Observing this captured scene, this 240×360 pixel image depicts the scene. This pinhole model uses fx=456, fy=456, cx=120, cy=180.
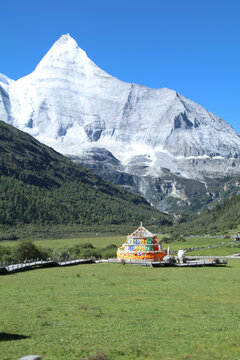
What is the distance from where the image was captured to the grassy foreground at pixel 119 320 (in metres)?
18.4

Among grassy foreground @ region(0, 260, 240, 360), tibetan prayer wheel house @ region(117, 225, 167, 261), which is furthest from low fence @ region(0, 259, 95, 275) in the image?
grassy foreground @ region(0, 260, 240, 360)

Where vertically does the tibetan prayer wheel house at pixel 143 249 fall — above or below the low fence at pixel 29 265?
above

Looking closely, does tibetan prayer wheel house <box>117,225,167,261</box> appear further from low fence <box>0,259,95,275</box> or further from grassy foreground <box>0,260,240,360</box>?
grassy foreground <box>0,260,240,360</box>

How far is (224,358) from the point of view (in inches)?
699

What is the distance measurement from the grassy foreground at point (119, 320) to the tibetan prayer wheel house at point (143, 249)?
37.5m

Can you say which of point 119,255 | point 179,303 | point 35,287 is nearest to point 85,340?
point 179,303

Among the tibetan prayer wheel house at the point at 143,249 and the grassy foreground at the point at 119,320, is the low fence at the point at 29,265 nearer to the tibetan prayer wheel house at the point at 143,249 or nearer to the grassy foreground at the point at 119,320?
the tibetan prayer wheel house at the point at 143,249

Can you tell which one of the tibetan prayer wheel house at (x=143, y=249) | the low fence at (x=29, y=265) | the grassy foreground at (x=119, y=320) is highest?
the tibetan prayer wheel house at (x=143, y=249)

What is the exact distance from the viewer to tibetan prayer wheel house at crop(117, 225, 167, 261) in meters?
77.8

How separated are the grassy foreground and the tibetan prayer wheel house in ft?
123

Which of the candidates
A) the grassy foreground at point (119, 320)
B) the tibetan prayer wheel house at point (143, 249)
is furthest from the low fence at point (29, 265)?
the grassy foreground at point (119, 320)

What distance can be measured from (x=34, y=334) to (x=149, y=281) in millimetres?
24796

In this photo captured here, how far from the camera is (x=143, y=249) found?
78500 mm

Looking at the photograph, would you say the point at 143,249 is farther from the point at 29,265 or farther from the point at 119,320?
the point at 119,320
